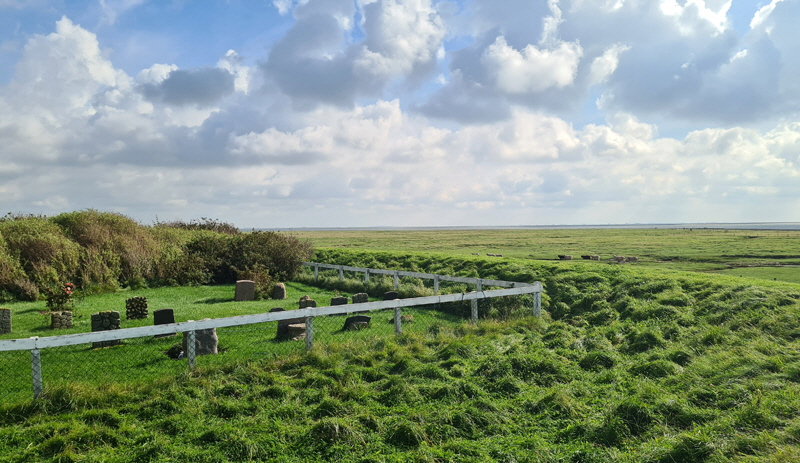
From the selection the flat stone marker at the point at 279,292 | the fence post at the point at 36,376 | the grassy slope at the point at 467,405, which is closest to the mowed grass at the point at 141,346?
the fence post at the point at 36,376

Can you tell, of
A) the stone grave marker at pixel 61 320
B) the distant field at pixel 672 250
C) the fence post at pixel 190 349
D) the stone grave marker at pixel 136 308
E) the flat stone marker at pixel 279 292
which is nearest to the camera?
the fence post at pixel 190 349

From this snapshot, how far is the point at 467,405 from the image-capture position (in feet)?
25.5

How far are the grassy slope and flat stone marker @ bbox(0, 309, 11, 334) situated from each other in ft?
26.4

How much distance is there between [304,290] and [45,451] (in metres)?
17.3

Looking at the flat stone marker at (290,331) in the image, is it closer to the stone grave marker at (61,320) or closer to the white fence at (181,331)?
the white fence at (181,331)

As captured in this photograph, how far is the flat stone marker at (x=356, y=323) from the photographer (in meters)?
13.9

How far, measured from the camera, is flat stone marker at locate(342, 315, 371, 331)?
45.8 ft

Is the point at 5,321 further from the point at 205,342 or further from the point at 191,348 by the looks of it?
the point at 191,348

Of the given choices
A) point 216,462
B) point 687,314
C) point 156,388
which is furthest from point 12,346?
point 687,314

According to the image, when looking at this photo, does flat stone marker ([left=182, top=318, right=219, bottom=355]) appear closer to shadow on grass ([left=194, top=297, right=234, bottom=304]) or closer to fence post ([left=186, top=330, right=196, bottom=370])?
fence post ([left=186, top=330, right=196, bottom=370])

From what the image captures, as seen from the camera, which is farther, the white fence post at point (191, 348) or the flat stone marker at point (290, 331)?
the flat stone marker at point (290, 331)

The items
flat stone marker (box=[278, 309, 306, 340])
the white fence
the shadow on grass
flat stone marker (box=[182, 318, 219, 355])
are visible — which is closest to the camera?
the white fence

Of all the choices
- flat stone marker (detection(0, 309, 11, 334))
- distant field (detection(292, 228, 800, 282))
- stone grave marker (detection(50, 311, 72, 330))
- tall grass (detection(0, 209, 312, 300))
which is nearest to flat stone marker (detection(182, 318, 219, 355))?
stone grave marker (detection(50, 311, 72, 330))

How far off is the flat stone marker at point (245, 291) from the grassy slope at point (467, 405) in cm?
1137
